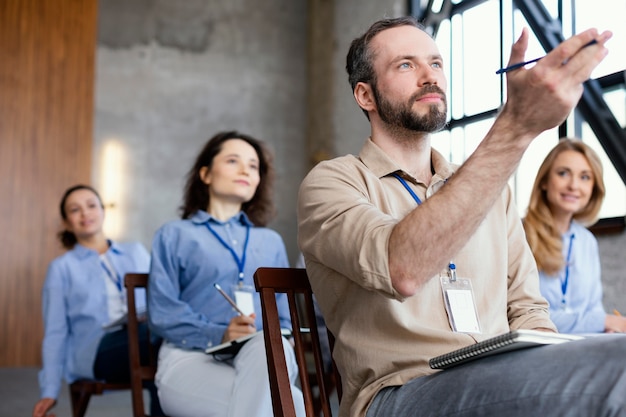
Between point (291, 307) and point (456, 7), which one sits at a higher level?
point (456, 7)

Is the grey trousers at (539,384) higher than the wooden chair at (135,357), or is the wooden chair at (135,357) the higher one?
the grey trousers at (539,384)

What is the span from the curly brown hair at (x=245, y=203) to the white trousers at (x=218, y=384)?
2.77 ft

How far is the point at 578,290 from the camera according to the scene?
3.30m

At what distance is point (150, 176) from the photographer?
9484mm

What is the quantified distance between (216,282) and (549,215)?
1494 mm

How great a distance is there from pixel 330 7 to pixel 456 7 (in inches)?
107

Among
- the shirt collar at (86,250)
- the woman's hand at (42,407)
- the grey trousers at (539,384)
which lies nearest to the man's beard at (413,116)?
the grey trousers at (539,384)

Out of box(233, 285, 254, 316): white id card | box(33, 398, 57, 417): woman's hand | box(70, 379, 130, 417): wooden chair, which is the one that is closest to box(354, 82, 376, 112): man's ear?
box(233, 285, 254, 316): white id card


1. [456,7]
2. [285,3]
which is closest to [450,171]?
[456,7]

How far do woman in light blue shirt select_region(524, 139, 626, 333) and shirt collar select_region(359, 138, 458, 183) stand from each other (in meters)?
1.52

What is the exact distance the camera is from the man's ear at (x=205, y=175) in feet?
11.0

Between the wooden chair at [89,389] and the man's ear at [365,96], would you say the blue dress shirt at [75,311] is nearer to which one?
the wooden chair at [89,389]

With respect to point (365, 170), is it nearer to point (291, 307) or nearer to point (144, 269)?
point (291, 307)

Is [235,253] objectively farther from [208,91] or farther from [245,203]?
[208,91]
